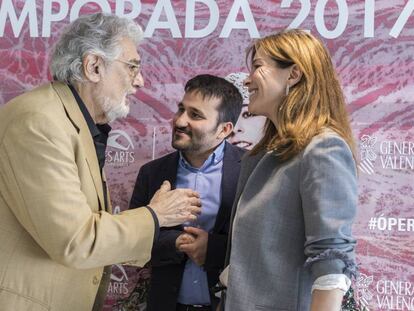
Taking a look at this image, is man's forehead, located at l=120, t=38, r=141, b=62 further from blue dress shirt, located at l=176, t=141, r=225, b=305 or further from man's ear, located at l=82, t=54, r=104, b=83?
blue dress shirt, located at l=176, t=141, r=225, b=305

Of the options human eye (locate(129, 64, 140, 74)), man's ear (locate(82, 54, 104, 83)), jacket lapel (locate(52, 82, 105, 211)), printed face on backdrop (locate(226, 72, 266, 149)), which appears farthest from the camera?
printed face on backdrop (locate(226, 72, 266, 149))

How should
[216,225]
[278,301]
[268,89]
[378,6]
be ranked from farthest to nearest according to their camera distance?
[378,6], [216,225], [268,89], [278,301]

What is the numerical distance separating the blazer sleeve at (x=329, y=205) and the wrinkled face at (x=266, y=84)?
265 millimetres

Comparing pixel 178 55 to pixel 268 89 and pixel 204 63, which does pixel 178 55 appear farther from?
pixel 268 89

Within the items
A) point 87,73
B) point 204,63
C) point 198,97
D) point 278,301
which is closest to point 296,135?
point 278,301

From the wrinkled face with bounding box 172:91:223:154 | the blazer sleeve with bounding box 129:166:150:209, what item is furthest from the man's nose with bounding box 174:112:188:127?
the blazer sleeve with bounding box 129:166:150:209

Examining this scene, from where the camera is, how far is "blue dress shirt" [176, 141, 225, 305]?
2.27 m

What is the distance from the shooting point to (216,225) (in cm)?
228

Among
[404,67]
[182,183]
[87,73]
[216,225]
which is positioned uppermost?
[404,67]

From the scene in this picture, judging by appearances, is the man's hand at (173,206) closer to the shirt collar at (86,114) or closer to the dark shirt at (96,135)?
the dark shirt at (96,135)

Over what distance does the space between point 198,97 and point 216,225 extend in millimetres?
523

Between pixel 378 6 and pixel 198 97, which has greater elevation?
pixel 378 6

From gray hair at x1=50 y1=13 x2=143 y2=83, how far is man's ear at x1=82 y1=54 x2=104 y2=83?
0.04 ft

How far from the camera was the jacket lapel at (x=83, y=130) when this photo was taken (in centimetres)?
187
